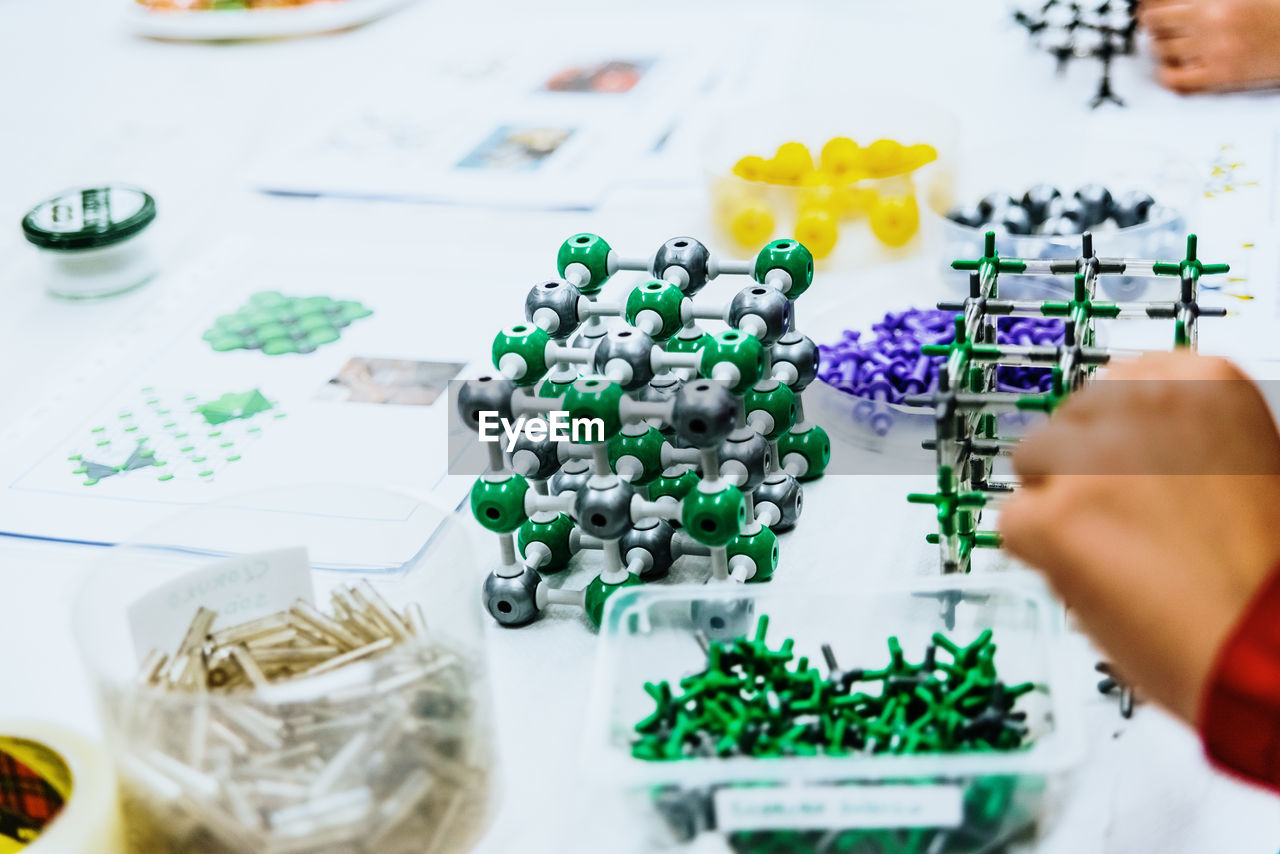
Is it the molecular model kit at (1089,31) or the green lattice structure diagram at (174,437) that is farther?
the molecular model kit at (1089,31)

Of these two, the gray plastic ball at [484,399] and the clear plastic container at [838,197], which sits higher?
the gray plastic ball at [484,399]

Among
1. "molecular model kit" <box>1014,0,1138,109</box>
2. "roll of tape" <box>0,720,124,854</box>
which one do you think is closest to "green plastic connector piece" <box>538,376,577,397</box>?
"roll of tape" <box>0,720,124,854</box>

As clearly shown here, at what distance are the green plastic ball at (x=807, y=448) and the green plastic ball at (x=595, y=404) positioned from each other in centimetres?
20

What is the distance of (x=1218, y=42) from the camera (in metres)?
1.34

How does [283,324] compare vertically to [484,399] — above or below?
below

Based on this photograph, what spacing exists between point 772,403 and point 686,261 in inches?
4.1

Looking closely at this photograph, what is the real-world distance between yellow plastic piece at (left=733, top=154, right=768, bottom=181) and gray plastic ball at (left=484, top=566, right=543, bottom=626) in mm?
566

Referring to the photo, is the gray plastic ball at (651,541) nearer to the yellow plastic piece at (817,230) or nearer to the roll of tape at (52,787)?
the roll of tape at (52,787)

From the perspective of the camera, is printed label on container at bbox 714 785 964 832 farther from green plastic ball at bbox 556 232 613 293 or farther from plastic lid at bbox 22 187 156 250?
plastic lid at bbox 22 187 156 250

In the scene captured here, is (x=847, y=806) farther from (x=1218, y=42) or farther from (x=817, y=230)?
(x=1218, y=42)

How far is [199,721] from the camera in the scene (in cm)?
53

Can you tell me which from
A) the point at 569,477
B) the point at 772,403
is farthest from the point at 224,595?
the point at 772,403

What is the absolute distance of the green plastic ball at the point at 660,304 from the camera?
0.76 metres
